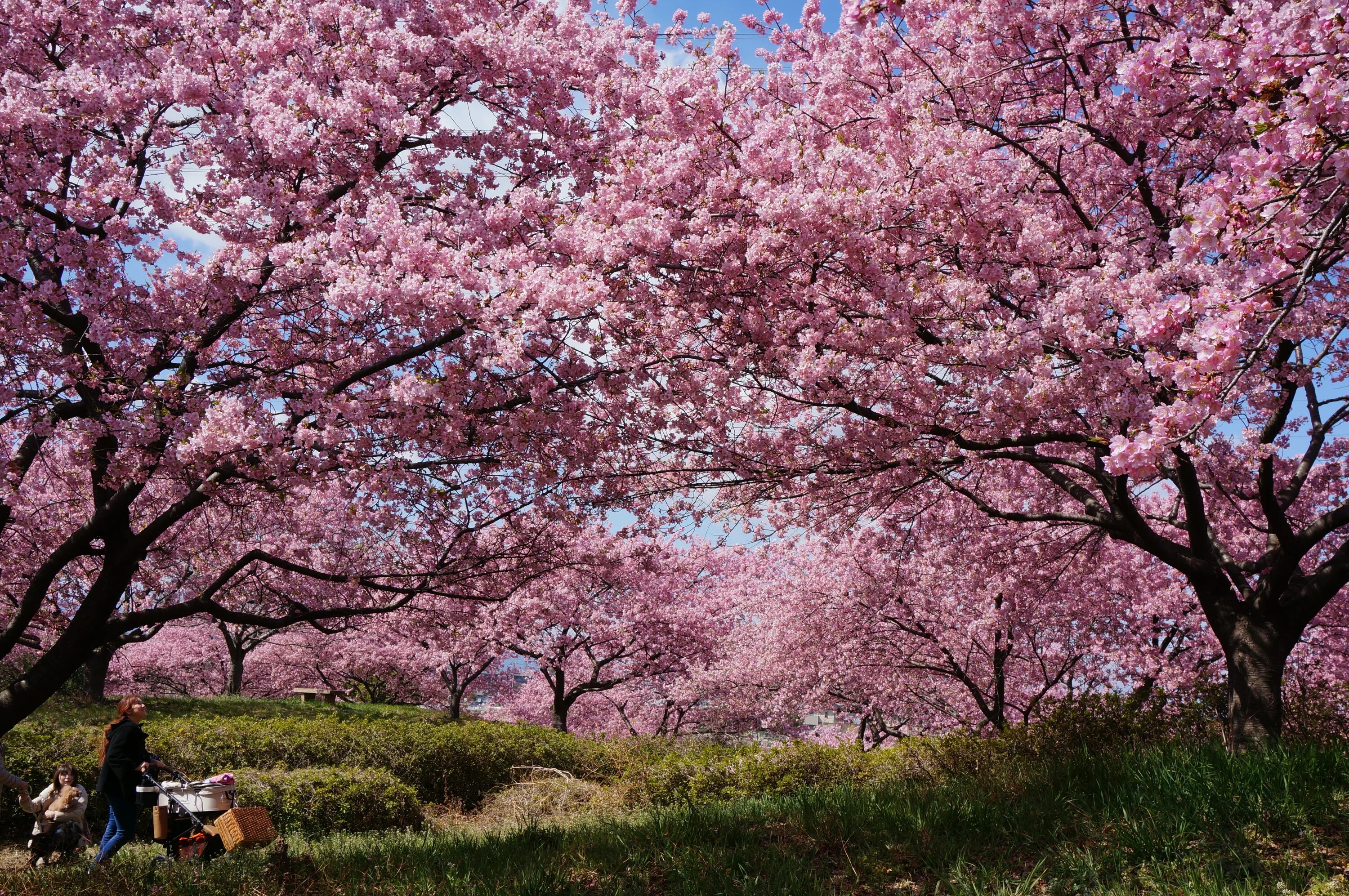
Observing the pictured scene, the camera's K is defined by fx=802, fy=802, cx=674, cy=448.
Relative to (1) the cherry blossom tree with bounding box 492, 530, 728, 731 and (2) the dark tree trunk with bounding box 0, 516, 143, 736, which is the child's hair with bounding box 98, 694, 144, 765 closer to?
(2) the dark tree trunk with bounding box 0, 516, 143, 736

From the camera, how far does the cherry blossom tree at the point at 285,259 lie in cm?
605

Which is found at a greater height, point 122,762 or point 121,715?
point 121,715

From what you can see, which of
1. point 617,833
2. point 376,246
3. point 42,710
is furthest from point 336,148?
point 42,710

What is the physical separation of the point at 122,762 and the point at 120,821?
503mm

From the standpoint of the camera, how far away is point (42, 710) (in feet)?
53.2

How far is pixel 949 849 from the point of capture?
4.82m

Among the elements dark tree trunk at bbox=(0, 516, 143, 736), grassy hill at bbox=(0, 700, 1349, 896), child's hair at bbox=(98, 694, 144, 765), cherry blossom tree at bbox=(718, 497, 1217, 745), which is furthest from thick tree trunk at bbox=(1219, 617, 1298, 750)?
dark tree trunk at bbox=(0, 516, 143, 736)

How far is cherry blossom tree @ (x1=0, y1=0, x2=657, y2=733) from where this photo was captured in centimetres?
605

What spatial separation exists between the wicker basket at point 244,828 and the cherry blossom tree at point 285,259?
1793 millimetres

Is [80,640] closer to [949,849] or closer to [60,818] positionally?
[60,818]

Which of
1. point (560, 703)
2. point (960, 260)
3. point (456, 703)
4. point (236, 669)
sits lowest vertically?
point (560, 703)

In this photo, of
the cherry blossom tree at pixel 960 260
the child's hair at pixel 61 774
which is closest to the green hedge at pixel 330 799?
the child's hair at pixel 61 774

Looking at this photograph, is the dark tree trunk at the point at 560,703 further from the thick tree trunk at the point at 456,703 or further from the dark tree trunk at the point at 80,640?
the dark tree trunk at the point at 80,640

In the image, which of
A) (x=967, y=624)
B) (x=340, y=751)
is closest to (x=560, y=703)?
(x=340, y=751)
